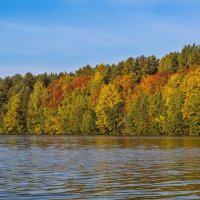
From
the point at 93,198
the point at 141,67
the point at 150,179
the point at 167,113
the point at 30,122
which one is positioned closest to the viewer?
the point at 93,198

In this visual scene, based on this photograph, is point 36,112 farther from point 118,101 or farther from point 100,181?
point 100,181

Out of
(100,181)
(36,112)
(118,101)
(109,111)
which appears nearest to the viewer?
(100,181)

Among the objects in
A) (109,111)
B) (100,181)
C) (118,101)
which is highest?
(118,101)

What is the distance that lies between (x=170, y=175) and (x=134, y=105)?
10979cm

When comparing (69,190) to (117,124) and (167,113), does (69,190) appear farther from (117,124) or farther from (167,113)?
(117,124)

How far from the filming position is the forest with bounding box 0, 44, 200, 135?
124125 millimetres

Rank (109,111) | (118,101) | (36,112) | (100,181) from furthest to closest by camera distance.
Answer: (36,112) < (118,101) < (109,111) < (100,181)

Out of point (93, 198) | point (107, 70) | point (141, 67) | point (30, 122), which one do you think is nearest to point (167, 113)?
point (141, 67)

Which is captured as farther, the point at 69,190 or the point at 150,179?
the point at 150,179

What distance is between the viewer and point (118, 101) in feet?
485

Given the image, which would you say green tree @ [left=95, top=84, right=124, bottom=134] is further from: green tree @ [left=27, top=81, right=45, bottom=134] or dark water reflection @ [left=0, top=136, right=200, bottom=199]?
dark water reflection @ [left=0, top=136, right=200, bottom=199]

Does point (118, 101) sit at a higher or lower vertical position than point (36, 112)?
higher

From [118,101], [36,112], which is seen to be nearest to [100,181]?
[118,101]

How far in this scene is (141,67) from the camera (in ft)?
525
